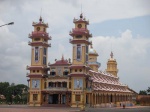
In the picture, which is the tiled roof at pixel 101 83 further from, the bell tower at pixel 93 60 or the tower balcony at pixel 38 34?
the tower balcony at pixel 38 34

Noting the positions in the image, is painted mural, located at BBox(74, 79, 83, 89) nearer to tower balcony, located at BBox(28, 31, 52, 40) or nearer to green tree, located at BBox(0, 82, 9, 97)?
tower balcony, located at BBox(28, 31, 52, 40)

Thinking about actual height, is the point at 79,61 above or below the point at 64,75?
above

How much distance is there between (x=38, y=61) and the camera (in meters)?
71.4

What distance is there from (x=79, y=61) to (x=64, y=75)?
16.6 ft

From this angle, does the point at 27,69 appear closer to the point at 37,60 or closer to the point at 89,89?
the point at 37,60

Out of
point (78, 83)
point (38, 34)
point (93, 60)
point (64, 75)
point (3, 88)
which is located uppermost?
point (38, 34)

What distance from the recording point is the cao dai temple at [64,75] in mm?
66438

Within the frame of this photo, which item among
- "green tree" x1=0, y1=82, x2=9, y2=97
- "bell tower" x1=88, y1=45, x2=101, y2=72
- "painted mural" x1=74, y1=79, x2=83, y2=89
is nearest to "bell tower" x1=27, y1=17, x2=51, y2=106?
"painted mural" x1=74, y1=79, x2=83, y2=89

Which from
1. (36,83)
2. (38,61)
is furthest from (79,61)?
(36,83)

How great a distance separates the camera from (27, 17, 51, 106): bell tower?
6981cm

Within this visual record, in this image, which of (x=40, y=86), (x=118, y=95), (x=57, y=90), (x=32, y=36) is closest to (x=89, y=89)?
(x=57, y=90)

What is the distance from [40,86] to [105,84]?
19.9 m

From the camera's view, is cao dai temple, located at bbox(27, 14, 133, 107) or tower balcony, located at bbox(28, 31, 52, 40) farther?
tower balcony, located at bbox(28, 31, 52, 40)

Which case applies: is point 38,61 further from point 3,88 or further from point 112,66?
point 112,66
